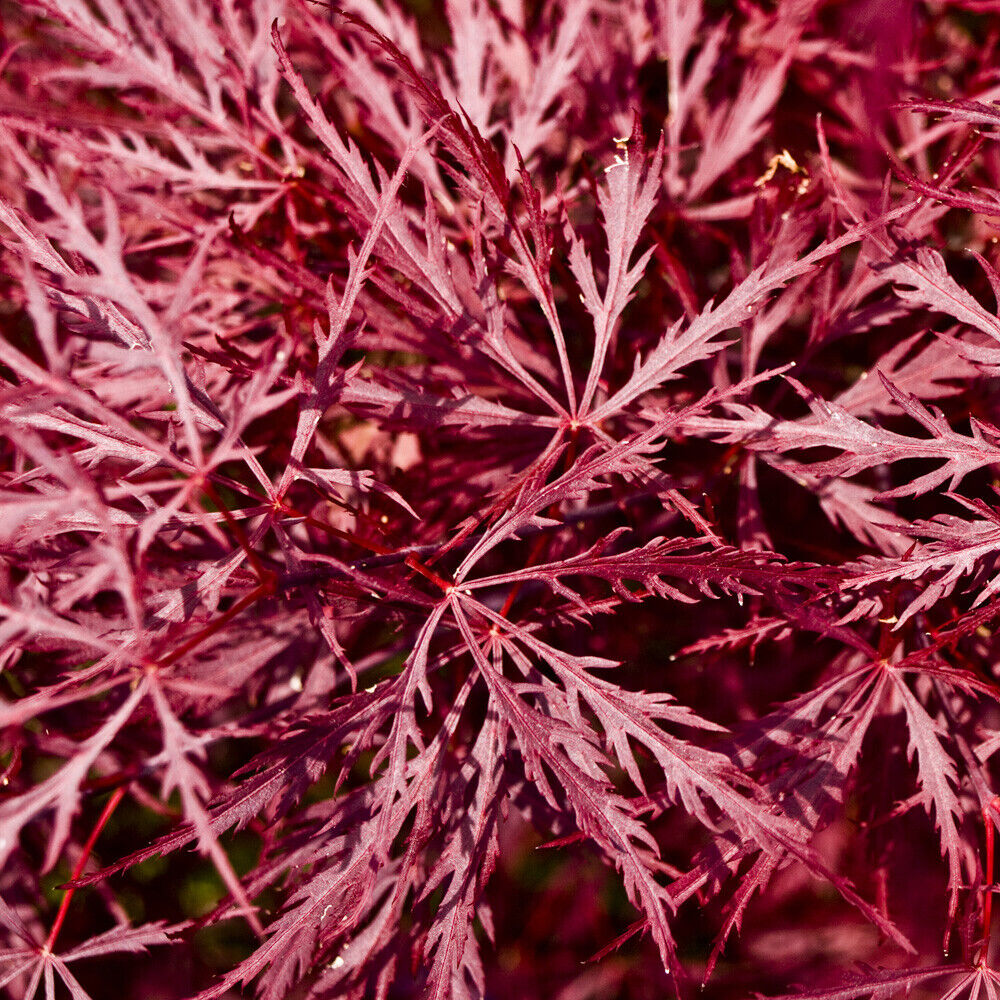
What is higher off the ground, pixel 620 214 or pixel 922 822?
pixel 620 214

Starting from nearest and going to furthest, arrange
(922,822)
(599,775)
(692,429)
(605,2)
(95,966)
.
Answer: (599,775) < (692,429) < (922,822) < (605,2) < (95,966)

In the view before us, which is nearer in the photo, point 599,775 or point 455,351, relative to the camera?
point 599,775

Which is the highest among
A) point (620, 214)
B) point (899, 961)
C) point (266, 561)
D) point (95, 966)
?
point (620, 214)

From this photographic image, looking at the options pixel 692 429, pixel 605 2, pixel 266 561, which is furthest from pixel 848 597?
pixel 605 2

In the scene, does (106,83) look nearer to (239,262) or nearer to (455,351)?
(239,262)

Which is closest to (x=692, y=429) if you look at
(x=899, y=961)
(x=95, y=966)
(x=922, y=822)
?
(x=922, y=822)

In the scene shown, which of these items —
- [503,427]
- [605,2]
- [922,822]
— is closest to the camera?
[503,427]
